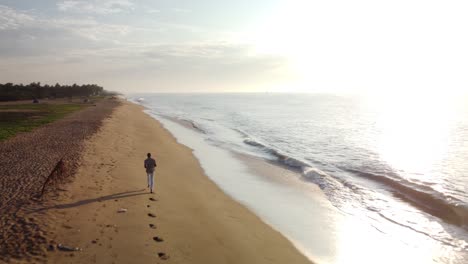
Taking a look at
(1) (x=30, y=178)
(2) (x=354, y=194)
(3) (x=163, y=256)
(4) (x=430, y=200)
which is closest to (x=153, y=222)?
(3) (x=163, y=256)

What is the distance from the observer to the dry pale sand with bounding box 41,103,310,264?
10164 mm

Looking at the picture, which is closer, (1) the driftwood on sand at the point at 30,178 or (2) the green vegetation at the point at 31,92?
(1) the driftwood on sand at the point at 30,178

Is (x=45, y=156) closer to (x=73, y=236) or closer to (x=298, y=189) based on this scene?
(x=73, y=236)

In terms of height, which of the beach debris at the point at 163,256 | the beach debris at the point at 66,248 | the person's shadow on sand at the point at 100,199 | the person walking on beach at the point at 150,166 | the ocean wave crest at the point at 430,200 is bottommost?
the ocean wave crest at the point at 430,200

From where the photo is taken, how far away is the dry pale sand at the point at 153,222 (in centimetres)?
1016

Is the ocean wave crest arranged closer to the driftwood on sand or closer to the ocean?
the ocean

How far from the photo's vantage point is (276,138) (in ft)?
140

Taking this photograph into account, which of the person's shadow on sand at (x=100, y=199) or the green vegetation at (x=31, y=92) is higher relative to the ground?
the green vegetation at (x=31, y=92)

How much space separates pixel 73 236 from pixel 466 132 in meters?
60.0

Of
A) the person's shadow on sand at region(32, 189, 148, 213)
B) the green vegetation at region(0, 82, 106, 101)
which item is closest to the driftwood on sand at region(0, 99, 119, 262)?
the person's shadow on sand at region(32, 189, 148, 213)

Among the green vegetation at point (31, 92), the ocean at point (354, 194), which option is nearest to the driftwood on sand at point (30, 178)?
Answer: the ocean at point (354, 194)

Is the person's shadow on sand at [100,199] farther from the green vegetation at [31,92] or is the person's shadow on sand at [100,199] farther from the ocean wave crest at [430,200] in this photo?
the green vegetation at [31,92]

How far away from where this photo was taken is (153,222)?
12.3 meters

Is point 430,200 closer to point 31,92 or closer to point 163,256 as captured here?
point 163,256
